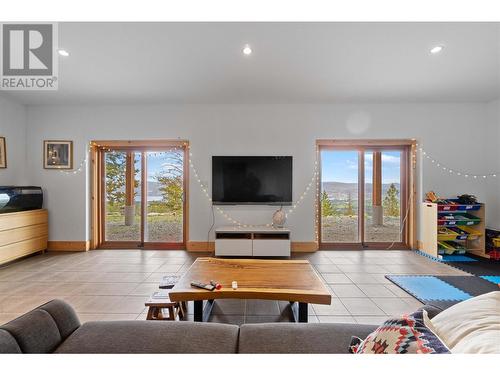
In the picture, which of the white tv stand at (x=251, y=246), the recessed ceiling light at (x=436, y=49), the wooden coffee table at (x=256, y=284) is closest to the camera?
the wooden coffee table at (x=256, y=284)

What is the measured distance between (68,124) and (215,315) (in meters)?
4.27

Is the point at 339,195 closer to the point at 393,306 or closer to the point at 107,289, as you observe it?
the point at 393,306

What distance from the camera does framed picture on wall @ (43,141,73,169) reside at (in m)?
4.22

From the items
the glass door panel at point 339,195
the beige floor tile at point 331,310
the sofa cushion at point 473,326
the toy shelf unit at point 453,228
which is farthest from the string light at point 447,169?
the sofa cushion at point 473,326

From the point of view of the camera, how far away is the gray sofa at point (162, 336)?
99 cm

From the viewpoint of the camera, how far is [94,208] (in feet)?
14.2

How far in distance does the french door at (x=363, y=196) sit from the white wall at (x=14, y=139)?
17.4 feet

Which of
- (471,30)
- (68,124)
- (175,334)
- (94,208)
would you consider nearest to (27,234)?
(94,208)

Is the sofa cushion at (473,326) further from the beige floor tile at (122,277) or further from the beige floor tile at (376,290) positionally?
the beige floor tile at (122,277)

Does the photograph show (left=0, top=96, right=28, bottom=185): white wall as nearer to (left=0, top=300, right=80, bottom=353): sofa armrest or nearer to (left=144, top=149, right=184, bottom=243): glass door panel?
(left=144, top=149, right=184, bottom=243): glass door panel

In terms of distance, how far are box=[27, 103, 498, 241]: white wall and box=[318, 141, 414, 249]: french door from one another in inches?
12.9

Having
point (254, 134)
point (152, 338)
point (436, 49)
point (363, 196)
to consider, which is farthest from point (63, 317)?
point (363, 196)

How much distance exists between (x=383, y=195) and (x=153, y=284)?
408cm
